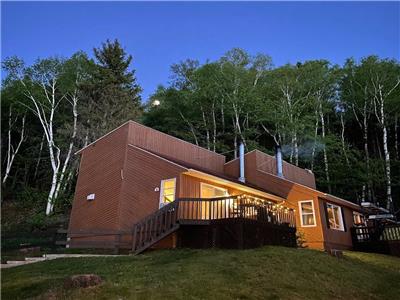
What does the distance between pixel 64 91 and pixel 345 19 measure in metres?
20.7

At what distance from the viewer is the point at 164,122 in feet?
104

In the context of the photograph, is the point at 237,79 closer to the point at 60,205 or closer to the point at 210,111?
the point at 210,111

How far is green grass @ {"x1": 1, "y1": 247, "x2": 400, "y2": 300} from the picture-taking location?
19.6ft

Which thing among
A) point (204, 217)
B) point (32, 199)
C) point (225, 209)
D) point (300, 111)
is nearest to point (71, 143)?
point (32, 199)

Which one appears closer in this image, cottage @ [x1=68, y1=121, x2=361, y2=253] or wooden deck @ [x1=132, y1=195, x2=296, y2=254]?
wooden deck @ [x1=132, y1=195, x2=296, y2=254]

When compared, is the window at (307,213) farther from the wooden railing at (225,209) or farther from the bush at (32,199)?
the bush at (32,199)

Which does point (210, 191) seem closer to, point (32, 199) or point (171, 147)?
point (171, 147)

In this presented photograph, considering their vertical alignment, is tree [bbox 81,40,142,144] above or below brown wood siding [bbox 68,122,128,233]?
above

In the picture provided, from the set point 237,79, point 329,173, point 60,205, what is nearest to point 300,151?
point 329,173

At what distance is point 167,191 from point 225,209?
2.99m

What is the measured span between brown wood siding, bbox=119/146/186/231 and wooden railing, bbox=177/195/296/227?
4.59 ft

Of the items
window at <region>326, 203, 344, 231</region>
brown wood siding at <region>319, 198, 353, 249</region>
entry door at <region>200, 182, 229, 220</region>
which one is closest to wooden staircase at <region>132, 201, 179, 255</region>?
entry door at <region>200, 182, 229, 220</region>

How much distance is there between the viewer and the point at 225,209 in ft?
38.5

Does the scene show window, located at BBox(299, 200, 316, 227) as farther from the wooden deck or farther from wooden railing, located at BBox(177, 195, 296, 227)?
the wooden deck
